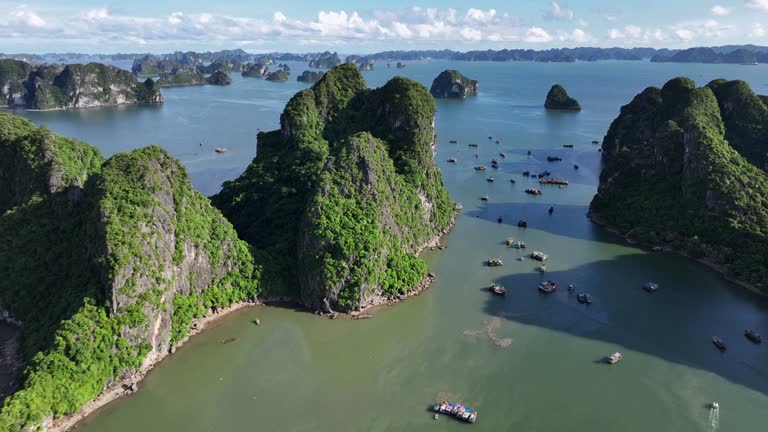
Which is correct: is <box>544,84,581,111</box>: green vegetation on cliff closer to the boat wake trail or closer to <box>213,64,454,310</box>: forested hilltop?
<box>213,64,454,310</box>: forested hilltop

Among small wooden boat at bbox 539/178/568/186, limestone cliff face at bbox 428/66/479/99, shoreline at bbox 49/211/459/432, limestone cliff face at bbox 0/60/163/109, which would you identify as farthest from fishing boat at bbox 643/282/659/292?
limestone cliff face at bbox 0/60/163/109

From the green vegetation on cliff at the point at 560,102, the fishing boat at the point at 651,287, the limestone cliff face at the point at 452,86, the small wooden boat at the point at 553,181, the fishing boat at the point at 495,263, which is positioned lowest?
the fishing boat at the point at 651,287

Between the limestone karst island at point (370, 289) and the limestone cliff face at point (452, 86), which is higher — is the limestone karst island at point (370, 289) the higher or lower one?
the lower one

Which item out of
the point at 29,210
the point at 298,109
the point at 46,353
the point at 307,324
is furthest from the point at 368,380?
the point at 298,109

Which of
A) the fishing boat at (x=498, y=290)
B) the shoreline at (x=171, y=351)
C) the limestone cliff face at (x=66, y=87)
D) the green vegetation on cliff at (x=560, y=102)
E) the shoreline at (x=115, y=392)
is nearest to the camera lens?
the shoreline at (x=115, y=392)

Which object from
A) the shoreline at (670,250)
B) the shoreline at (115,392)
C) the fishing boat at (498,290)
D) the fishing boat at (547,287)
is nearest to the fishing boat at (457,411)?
the fishing boat at (498,290)

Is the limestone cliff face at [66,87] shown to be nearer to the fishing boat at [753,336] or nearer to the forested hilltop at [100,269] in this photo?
the forested hilltop at [100,269]
